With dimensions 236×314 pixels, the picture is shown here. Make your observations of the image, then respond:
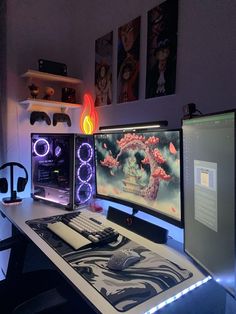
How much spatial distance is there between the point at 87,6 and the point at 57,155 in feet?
3.82

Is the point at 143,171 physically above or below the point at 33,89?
below

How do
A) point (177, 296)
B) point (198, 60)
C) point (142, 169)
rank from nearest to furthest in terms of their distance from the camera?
point (177, 296)
point (198, 60)
point (142, 169)

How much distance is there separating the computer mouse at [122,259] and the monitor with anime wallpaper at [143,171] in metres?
0.22

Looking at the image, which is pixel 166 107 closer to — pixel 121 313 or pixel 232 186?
pixel 232 186

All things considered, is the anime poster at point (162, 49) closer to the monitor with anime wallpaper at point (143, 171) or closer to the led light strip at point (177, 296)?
the monitor with anime wallpaper at point (143, 171)

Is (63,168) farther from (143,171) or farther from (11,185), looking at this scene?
(143,171)

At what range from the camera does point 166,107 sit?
125 cm

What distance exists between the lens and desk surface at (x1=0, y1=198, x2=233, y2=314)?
0.68 metres

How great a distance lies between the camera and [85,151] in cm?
162

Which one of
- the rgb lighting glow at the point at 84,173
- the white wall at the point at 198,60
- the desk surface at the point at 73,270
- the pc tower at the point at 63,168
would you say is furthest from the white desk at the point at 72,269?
the white wall at the point at 198,60

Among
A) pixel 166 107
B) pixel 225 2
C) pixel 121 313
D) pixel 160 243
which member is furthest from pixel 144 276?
pixel 225 2

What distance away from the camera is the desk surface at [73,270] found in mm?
681

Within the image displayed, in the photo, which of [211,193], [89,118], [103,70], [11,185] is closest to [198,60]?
[211,193]

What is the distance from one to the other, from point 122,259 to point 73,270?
0.17 meters
